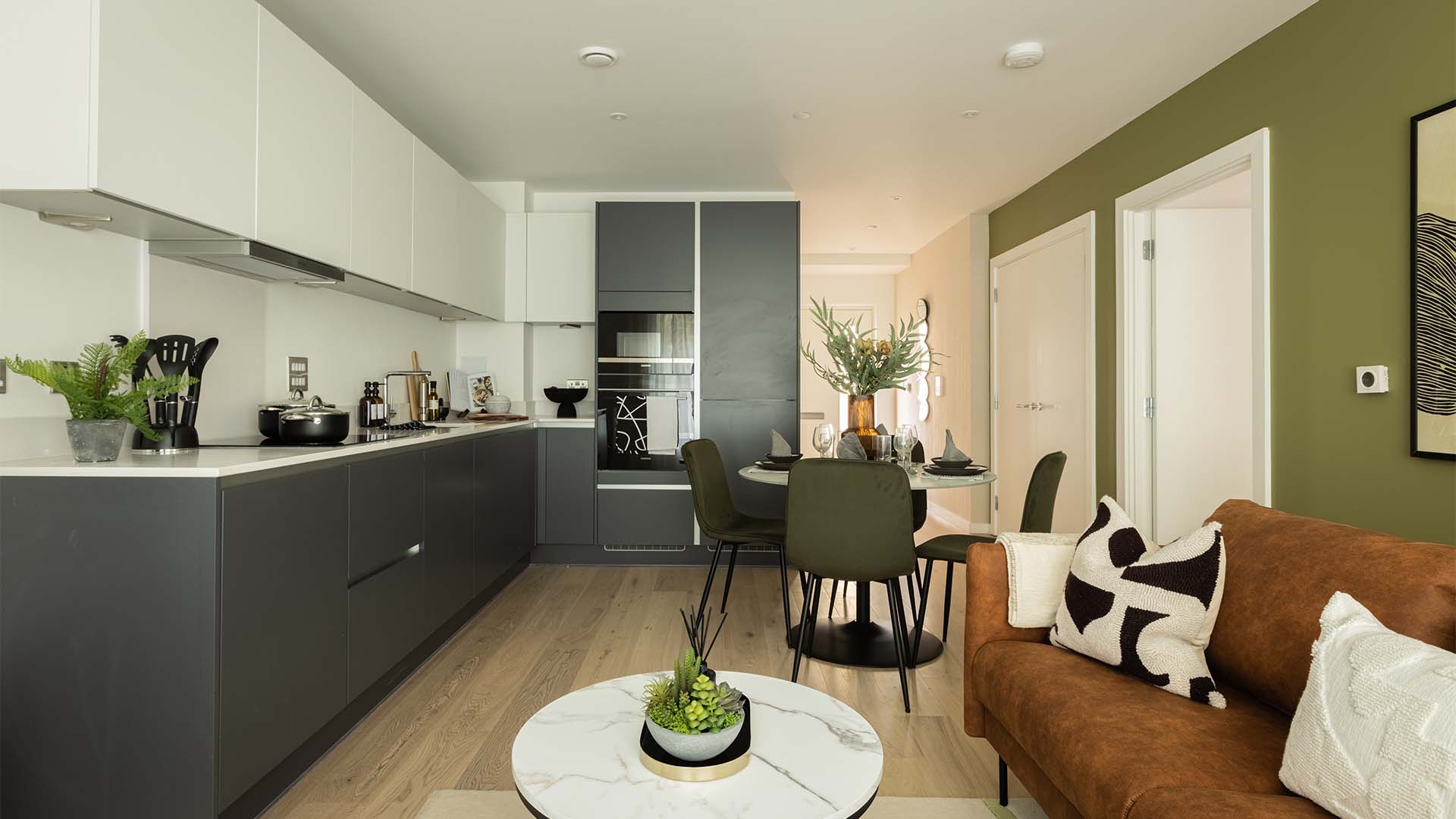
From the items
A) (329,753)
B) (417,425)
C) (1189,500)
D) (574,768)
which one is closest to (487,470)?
(417,425)

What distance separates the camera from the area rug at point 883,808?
76.5 inches

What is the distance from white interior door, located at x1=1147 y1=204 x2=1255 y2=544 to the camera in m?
3.81

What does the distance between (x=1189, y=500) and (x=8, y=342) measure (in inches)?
184

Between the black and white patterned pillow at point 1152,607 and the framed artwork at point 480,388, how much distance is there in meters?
3.81

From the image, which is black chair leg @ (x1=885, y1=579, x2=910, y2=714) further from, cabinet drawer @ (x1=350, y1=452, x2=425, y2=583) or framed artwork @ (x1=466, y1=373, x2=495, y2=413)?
framed artwork @ (x1=466, y1=373, x2=495, y2=413)

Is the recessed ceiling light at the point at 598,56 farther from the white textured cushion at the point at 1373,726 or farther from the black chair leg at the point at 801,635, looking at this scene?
the white textured cushion at the point at 1373,726

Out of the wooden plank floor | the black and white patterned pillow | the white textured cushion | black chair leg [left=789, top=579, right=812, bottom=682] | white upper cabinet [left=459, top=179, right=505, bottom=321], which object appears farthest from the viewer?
white upper cabinet [left=459, top=179, right=505, bottom=321]

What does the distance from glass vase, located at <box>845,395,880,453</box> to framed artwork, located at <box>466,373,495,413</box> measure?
2.51m

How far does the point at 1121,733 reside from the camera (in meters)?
1.42

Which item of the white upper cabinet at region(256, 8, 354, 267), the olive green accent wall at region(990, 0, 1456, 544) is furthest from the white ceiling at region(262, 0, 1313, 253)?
the white upper cabinet at region(256, 8, 354, 267)

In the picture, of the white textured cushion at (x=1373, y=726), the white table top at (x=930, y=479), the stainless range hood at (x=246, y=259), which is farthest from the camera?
the white table top at (x=930, y=479)

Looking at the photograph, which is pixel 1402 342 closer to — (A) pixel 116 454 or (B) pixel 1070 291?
(B) pixel 1070 291

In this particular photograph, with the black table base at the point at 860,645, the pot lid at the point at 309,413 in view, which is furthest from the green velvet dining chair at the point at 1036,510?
the pot lid at the point at 309,413

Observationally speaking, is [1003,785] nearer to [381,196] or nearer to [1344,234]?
[1344,234]
